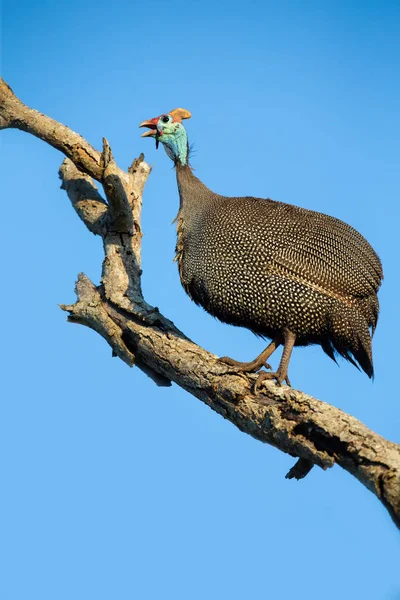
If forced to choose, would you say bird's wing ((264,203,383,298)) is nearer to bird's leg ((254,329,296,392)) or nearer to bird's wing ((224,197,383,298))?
bird's wing ((224,197,383,298))

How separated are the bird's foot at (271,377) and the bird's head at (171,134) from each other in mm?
1724

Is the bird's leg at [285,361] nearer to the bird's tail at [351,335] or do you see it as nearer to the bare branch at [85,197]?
the bird's tail at [351,335]

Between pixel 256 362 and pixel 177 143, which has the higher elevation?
pixel 177 143

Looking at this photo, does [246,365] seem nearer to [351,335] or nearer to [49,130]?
[351,335]

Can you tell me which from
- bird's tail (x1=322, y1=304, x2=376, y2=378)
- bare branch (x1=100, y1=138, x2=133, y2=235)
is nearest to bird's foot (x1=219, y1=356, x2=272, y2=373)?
bird's tail (x1=322, y1=304, x2=376, y2=378)

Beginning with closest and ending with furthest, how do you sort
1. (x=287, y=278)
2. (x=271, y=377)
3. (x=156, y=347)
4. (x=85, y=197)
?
(x=271, y=377), (x=287, y=278), (x=156, y=347), (x=85, y=197)

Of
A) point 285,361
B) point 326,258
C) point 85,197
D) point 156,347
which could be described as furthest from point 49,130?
point 285,361

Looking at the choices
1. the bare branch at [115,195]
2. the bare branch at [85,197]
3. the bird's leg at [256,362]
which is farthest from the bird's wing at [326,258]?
the bare branch at [85,197]

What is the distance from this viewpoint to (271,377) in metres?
4.38

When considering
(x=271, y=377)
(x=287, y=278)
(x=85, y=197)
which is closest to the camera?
(x=271, y=377)

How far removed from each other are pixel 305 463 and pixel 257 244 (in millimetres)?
1314

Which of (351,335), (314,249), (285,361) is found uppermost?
(314,249)

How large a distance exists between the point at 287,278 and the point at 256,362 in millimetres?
521

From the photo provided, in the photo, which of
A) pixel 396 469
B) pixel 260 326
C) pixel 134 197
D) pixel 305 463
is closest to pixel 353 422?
pixel 396 469
